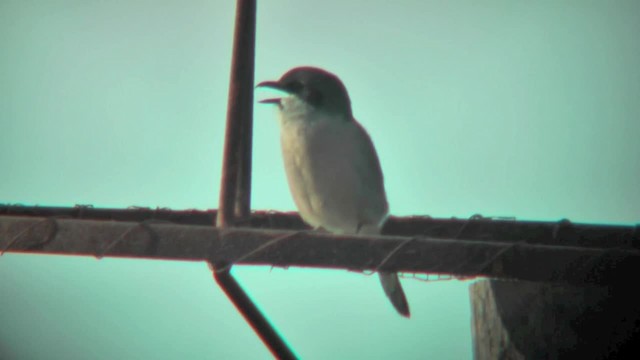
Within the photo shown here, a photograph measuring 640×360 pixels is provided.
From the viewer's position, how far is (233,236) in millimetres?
3686

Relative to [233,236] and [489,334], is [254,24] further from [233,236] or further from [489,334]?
[489,334]

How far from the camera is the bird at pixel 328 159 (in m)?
6.64

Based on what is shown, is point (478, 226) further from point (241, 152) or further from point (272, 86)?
point (272, 86)

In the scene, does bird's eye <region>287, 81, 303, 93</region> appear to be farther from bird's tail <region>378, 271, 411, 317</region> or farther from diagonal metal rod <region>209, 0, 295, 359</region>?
diagonal metal rod <region>209, 0, 295, 359</region>

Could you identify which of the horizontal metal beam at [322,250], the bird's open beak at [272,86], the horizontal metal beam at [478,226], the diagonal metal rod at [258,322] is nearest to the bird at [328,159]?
the bird's open beak at [272,86]

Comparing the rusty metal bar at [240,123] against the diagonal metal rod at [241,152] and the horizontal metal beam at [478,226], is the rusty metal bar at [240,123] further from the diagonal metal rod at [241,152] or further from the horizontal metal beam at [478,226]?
the horizontal metal beam at [478,226]

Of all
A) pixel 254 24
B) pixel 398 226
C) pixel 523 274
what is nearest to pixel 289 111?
pixel 398 226

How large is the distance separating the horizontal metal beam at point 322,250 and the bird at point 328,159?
2.97 metres

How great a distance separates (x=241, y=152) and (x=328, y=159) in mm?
2075

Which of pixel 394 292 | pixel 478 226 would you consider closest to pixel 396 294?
pixel 394 292

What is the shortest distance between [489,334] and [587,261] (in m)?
0.86

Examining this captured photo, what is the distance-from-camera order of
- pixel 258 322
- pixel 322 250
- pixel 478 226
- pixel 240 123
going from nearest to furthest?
pixel 322 250 < pixel 258 322 < pixel 240 123 < pixel 478 226

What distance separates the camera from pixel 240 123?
15.0 ft

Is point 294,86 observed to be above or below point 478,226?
above
